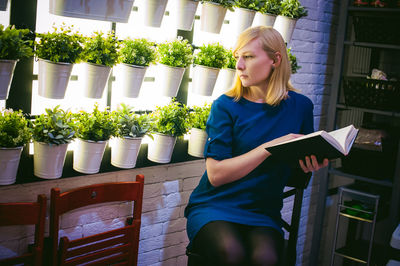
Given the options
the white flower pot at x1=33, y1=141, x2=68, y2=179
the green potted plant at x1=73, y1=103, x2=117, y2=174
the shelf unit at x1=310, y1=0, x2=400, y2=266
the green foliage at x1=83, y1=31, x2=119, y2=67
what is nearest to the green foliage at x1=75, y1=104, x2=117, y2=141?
the green potted plant at x1=73, y1=103, x2=117, y2=174

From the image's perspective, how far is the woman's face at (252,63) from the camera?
77.0 inches

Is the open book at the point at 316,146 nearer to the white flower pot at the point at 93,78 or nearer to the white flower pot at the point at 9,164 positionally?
the white flower pot at the point at 93,78

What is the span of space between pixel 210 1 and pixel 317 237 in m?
2.03

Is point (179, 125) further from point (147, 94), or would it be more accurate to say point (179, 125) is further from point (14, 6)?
point (14, 6)

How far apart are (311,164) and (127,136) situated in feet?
2.61

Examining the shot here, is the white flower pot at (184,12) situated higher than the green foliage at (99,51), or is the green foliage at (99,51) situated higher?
the white flower pot at (184,12)

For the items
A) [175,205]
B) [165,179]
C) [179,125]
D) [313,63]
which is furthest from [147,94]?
[313,63]

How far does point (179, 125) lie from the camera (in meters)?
2.20

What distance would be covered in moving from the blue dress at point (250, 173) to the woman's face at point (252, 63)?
0.11m

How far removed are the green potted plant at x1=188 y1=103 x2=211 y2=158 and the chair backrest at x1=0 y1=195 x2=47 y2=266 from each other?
0.84 metres

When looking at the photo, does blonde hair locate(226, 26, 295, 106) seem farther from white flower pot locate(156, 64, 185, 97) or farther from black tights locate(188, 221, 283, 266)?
black tights locate(188, 221, 283, 266)

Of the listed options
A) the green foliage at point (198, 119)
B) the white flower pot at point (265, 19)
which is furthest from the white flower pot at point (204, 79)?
the white flower pot at point (265, 19)

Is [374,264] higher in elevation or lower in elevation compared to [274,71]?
lower

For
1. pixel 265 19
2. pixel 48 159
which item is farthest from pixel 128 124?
pixel 265 19
